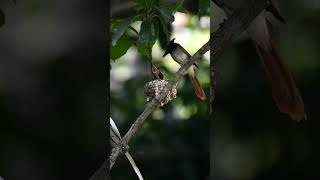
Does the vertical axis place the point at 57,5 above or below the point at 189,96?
above

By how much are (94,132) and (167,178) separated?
171 mm

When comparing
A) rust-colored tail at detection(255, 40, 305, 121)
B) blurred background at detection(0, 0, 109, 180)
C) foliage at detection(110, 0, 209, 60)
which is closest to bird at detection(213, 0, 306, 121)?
rust-colored tail at detection(255, 40, 305, 121)

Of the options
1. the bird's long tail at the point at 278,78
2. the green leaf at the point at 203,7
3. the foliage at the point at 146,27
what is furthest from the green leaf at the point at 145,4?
the bird's long tail at the point at 278,78

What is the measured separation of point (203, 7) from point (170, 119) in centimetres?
24

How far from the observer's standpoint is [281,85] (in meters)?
1.16

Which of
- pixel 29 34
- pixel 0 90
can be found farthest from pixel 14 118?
pixel 29 34

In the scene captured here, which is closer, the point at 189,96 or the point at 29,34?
the point at 29,34

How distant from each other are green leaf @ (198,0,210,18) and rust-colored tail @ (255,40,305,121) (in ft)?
0.39

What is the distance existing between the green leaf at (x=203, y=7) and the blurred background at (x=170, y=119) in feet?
0.05

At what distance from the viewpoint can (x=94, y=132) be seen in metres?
1.12

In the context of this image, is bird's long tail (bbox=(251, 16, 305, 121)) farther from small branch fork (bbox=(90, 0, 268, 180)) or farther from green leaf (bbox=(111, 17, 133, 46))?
green leaf (bbox=(111, 17, 133, 46))

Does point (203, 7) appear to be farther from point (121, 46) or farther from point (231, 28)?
point (121, 46)

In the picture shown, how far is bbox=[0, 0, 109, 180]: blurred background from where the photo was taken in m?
1.12

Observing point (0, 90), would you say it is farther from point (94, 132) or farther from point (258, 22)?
point (258, 22)
